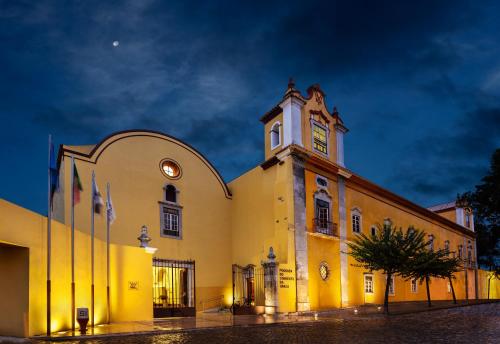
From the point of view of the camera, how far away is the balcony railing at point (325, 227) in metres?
23.4

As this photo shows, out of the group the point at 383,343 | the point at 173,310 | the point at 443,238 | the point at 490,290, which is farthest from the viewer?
the point at 490,290

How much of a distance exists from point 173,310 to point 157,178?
Answer: 640 centimetres

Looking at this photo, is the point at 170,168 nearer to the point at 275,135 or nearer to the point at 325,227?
the point at 275,135

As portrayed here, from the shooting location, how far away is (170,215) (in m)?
23.8

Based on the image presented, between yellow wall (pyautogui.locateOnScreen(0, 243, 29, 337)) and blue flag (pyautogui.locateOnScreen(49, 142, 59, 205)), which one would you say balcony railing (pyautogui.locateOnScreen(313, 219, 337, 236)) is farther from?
yellow wall (pyautogui.locateOnScreen(0, 243, 29, 337))

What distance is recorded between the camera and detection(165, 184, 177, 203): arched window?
24.0 metres

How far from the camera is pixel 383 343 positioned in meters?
10.1

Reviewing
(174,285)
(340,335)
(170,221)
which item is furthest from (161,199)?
(340,335)

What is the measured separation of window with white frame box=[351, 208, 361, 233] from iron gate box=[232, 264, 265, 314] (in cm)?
633

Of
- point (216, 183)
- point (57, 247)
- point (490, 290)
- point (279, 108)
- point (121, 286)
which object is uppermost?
point (279, 108)

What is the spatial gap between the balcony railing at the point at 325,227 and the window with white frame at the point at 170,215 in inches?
264

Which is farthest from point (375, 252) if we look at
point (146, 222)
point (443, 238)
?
point (443, 238)

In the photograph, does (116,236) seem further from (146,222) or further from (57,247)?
(57,247)

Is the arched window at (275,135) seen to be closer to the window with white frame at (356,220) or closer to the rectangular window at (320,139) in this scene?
the rectangular window at (320,139)
